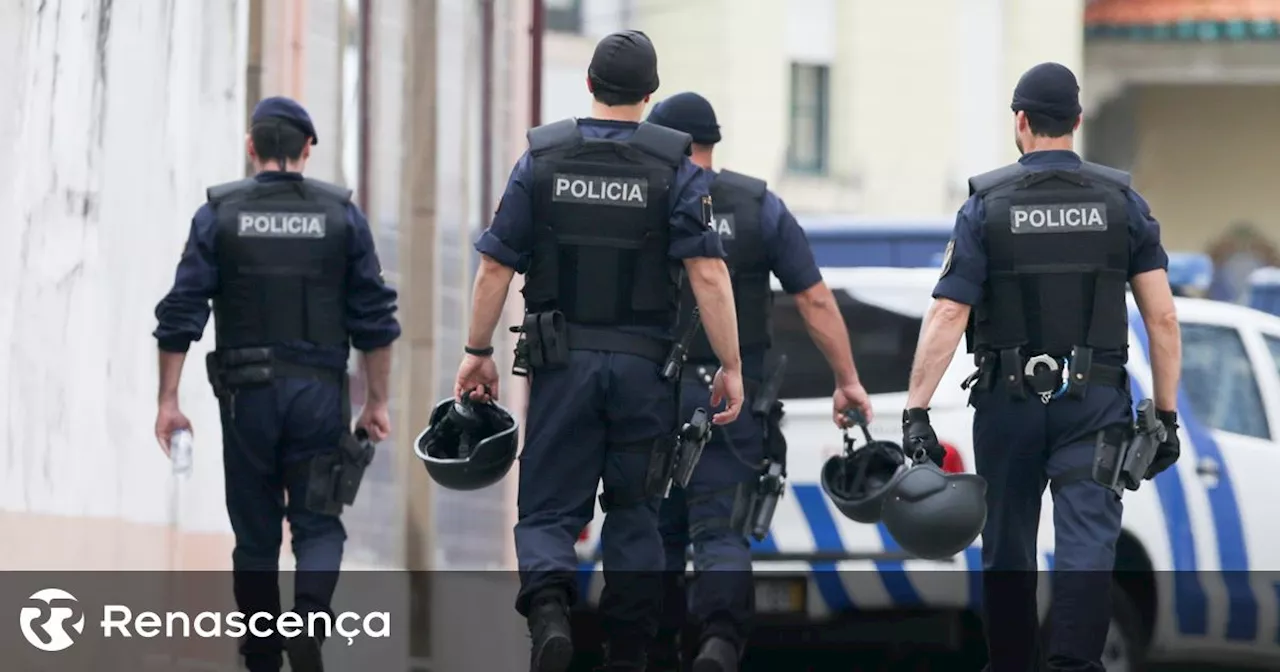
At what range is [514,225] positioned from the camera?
827 centimetres

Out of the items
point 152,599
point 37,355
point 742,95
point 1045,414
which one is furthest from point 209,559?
point 742,95

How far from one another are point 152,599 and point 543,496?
115 inches

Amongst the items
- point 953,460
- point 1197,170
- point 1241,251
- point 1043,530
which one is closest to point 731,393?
point 953,460

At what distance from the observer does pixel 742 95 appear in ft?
99.4

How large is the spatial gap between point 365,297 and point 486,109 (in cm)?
677

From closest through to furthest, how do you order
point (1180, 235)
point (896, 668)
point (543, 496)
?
1. point (543, 496)
2. point (896, 668)
3. point (1180, 235)

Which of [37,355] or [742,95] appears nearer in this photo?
[37,355]

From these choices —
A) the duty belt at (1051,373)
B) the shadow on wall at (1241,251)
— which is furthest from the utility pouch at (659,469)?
the shadow on wall at (1241,251)

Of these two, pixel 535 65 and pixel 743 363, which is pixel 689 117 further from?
pixel 535 65

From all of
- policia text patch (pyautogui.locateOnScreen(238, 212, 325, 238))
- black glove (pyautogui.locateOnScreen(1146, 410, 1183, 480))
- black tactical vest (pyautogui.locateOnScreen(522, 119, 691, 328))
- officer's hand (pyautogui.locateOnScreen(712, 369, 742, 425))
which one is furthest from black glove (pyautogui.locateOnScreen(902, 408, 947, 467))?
policia text patch (pyautogui.locateOnScreen(238, 212, 325, 238))

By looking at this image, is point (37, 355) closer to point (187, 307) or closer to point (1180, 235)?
point (187, 307)

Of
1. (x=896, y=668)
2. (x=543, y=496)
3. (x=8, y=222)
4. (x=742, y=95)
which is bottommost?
(x=896, y=668)

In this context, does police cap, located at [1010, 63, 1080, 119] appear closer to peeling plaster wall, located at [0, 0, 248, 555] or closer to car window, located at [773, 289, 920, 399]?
car window, located at [773, 289, 920, 399]

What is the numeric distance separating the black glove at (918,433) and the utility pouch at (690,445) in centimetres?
→ 58
